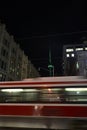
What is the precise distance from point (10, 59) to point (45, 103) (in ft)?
175

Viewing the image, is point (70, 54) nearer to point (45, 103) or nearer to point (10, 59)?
point (10, 59)

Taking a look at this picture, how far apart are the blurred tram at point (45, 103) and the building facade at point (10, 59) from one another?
44.9 metres

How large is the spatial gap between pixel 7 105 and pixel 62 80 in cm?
345

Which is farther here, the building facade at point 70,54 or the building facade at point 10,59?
the building facade at point 70,54

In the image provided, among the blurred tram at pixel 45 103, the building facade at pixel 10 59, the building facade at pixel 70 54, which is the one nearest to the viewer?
the blurred tram at pixel 45 103

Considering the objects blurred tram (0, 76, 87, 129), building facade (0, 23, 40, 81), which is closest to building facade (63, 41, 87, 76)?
building facade (0, 23, 40, 81)

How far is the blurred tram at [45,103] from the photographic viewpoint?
9945mm

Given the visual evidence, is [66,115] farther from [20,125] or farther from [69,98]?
[20,125]

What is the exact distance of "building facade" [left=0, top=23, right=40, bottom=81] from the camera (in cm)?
5701

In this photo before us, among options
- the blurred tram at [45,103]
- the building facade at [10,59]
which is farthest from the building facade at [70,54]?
the blurred tram at [45,103]

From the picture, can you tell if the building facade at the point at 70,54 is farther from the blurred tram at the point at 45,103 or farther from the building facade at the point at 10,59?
the blurred tram at the point at 45,103

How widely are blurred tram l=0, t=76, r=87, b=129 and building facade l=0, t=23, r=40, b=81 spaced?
44.9 meters

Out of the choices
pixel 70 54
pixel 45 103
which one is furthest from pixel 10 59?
pixel 45 103

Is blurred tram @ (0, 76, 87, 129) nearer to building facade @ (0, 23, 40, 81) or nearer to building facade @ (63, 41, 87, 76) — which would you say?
building facade @ (0, 23, 40, 81)
